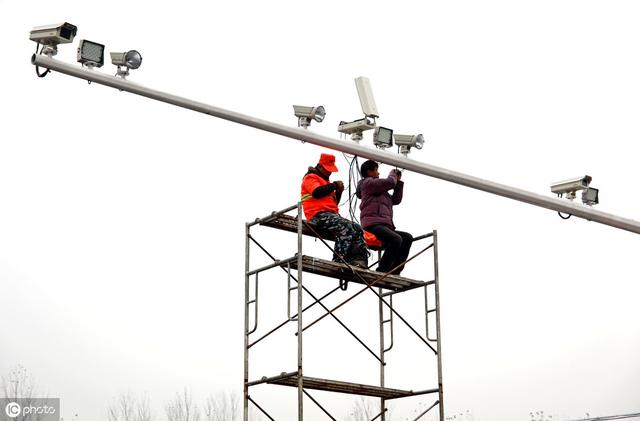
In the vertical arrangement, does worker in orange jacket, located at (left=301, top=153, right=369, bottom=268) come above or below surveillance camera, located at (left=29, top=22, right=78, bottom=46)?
below

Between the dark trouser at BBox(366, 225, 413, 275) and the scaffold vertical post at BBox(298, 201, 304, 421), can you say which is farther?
the dark trouser at BBox(366, 225, 413, 275)

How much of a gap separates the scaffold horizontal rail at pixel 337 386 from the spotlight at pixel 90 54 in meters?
6.51

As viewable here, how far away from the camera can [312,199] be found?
23266mm

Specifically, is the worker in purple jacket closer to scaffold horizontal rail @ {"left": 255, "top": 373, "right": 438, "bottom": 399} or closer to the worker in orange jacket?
the worker in orange jacket

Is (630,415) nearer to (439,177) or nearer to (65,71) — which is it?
(439,177)

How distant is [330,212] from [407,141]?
162 inches

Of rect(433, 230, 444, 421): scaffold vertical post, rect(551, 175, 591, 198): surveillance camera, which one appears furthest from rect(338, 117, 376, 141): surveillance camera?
rect(433, 230, 444, 421): scaffold vertical post

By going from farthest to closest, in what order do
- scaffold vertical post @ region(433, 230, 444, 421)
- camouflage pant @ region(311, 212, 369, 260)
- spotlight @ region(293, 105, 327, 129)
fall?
scaffold vertical post @ region(433, 230, 444, 421) → camouflage pant @ region(311, 212, 369, 260) → spotlight @ region(293, 105, 327, 129)

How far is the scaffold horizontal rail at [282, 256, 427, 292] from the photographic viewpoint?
2245cm

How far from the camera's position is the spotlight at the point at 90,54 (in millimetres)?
17844

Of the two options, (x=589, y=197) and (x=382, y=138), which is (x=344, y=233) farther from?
(x=589, y=197)

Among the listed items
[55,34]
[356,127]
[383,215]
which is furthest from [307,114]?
[383,215]

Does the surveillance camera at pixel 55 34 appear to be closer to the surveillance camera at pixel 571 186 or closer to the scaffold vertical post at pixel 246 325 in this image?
the scaffold vertical post at pixel 246 325

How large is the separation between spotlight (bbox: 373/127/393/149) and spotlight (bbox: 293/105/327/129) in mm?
940
